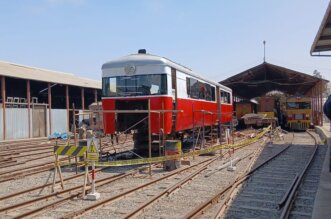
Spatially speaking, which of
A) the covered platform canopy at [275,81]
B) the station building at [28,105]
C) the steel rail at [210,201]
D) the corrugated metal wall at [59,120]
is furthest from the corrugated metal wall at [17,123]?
the covered platform canopy at [275,81]

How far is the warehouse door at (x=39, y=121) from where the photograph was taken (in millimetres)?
28812

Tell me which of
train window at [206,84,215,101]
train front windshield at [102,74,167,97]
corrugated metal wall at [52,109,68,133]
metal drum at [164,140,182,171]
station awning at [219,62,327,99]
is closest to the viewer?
metal drum at [164,140,182,171]

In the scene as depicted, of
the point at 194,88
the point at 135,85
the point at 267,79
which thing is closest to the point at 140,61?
the point at 135,85

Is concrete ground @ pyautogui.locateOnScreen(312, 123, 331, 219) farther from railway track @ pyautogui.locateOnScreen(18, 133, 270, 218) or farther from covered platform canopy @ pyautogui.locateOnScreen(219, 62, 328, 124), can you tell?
covered platform canopy @ pyautogui.locateOnScreen(219, 62, 328, 124)

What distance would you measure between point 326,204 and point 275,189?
1.98 meters

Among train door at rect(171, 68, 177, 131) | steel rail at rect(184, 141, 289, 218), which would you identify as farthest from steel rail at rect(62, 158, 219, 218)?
train door at rect(171, 68, 177, 131)

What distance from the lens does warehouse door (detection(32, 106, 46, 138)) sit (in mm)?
28812

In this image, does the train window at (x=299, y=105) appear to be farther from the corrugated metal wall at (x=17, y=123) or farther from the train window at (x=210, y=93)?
the corrugated metal wall at (x=17, y=123)

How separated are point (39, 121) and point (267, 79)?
2599 cm

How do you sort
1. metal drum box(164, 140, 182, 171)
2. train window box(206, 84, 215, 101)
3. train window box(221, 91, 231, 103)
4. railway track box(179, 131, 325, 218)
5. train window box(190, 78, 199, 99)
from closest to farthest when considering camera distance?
1. railway track box(179, 131, 325, 218)
2. metal drum box(164, 140, 182, 171)
3. train window box(190, 78, 199, 99)
4. train window box(206, 84, 215, 101)
5. train window box(221, 91, 231, 103)

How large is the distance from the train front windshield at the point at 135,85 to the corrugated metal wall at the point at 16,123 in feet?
49.7

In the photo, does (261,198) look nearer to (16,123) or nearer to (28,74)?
(16,123)

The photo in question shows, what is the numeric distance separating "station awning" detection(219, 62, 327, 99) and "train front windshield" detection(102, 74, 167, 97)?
24.8 meters

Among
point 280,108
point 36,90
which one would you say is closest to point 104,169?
point 36,90
